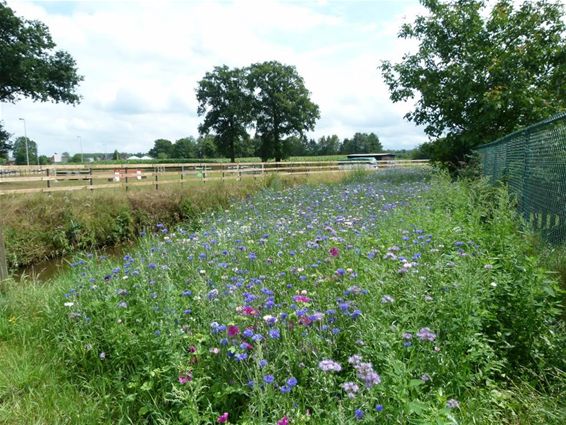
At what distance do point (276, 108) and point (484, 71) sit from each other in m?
42.2

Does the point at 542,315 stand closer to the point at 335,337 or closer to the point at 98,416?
the point at 335,337

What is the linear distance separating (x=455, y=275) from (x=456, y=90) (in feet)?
45.7

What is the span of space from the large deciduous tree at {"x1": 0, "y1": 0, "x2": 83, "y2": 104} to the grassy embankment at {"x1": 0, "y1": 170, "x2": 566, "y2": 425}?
93.7 ft

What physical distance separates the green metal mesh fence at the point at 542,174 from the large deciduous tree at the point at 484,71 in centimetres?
680

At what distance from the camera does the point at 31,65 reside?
27.4m

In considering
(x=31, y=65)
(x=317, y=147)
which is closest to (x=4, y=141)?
(x=31, y=65)

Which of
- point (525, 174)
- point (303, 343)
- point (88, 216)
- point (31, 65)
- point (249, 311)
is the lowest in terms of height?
point (88, 216)

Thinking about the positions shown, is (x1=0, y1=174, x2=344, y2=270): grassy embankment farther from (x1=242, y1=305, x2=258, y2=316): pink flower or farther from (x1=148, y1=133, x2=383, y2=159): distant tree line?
(x1=148, y1=133, x2=383, y2=159): distant tree line

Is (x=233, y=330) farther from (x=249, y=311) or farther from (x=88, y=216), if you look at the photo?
(x=88, y=216)

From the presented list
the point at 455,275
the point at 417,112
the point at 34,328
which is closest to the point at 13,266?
the point at 34,328

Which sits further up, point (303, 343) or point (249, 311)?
point (249, 311)

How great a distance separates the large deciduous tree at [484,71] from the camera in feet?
46.3

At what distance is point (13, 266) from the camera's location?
29.1ft

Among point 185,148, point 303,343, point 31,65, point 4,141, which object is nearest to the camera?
point 303,343
